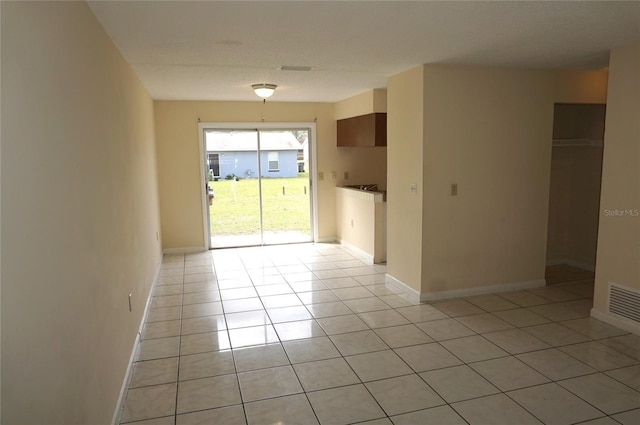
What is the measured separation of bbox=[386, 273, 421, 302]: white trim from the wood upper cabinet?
1.91 meters

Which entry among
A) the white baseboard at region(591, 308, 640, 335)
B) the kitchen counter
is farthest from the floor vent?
the kitchen counter

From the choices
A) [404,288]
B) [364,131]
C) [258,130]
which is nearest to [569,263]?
[404,288]

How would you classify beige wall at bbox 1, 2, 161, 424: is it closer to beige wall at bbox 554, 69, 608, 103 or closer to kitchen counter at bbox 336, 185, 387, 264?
kitchen counter at bbox 336, 185, 387, 264

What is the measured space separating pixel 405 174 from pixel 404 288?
1212 mm

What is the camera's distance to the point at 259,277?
538 cm

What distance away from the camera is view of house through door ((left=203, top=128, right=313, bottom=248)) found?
270 inches

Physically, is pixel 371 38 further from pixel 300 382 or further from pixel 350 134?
pixel 350 134

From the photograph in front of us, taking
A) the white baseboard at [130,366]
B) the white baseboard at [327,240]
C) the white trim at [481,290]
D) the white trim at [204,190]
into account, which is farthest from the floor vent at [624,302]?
the white trim at [204,190]

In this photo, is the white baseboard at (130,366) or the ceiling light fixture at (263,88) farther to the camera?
the ceiling light fixture at (263,88)

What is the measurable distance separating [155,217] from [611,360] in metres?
5.11

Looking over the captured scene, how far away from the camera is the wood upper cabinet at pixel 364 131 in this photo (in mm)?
5762

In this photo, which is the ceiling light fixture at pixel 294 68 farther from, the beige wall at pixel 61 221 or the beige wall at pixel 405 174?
the beige wall at pixel 61 221

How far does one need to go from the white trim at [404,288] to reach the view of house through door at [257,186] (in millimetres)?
2685

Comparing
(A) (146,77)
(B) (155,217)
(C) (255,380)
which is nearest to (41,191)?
(C) (255,380)
